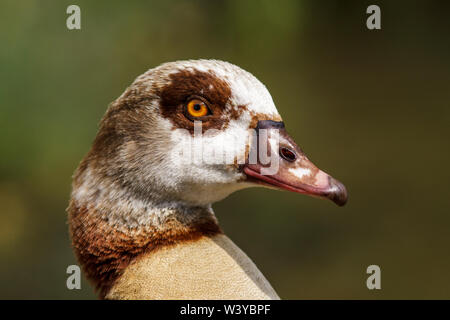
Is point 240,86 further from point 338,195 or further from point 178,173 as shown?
point 338,195

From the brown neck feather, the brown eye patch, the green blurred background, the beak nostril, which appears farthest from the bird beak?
the green blurred background

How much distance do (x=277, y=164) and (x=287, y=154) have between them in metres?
0.04

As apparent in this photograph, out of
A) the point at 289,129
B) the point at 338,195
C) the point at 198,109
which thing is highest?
the point at 198,109

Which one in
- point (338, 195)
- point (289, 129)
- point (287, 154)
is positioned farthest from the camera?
point (289, 129)

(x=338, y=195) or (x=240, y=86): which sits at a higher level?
(x=240, y=86)

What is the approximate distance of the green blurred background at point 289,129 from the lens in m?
4.61

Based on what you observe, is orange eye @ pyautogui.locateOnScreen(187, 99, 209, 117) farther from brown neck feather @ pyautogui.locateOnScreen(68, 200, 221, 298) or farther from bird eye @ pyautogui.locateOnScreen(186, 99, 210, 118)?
brown neck feather @ pyautogui.locateOnScreen(68, 200, 221, 298)

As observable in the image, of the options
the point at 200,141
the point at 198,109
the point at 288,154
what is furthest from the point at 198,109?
the point at 288,154

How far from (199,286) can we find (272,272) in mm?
2877

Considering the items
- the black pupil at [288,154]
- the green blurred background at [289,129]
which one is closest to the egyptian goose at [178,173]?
the black pupil at [288,154]

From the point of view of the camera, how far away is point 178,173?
1.84 m

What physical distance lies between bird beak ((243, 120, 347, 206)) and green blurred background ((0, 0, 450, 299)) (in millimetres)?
2536

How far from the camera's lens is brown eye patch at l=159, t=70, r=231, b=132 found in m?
1.85
